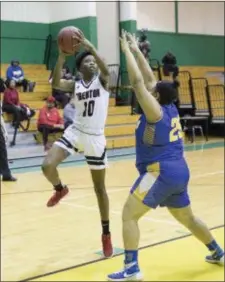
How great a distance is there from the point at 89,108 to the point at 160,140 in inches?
14.8

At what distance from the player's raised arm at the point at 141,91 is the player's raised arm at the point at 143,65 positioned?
0.02m

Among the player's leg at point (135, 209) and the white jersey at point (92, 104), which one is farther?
the player's leg at point (135, 209)

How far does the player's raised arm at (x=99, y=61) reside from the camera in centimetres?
173

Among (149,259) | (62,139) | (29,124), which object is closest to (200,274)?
(149,259)

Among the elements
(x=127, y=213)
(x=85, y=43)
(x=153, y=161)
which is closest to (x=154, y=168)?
(x=153, y=161)

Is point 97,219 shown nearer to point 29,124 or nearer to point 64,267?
point 64,267

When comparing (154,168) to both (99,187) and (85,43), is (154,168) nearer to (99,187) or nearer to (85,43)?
(99,187)

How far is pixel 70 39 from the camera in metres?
1.63

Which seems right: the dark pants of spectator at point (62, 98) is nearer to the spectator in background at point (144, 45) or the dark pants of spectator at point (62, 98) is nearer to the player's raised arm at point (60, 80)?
the player's raised arm at point (60, 80)

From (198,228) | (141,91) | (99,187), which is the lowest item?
(198,228)

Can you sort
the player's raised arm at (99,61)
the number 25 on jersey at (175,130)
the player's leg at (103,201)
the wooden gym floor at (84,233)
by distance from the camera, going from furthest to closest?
the wooden gym floor at (84,233)
the player's leg at (103,201)
the number 25 on jersey at (175,130)
the player's raised arm at (99,61)

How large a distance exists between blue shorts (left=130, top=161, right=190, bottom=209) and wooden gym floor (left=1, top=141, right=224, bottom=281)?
77 cm

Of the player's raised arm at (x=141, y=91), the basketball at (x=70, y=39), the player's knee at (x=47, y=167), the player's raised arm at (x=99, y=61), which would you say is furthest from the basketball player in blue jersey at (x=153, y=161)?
the player's knee at (x=47, y=167)

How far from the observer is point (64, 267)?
13.1ft
